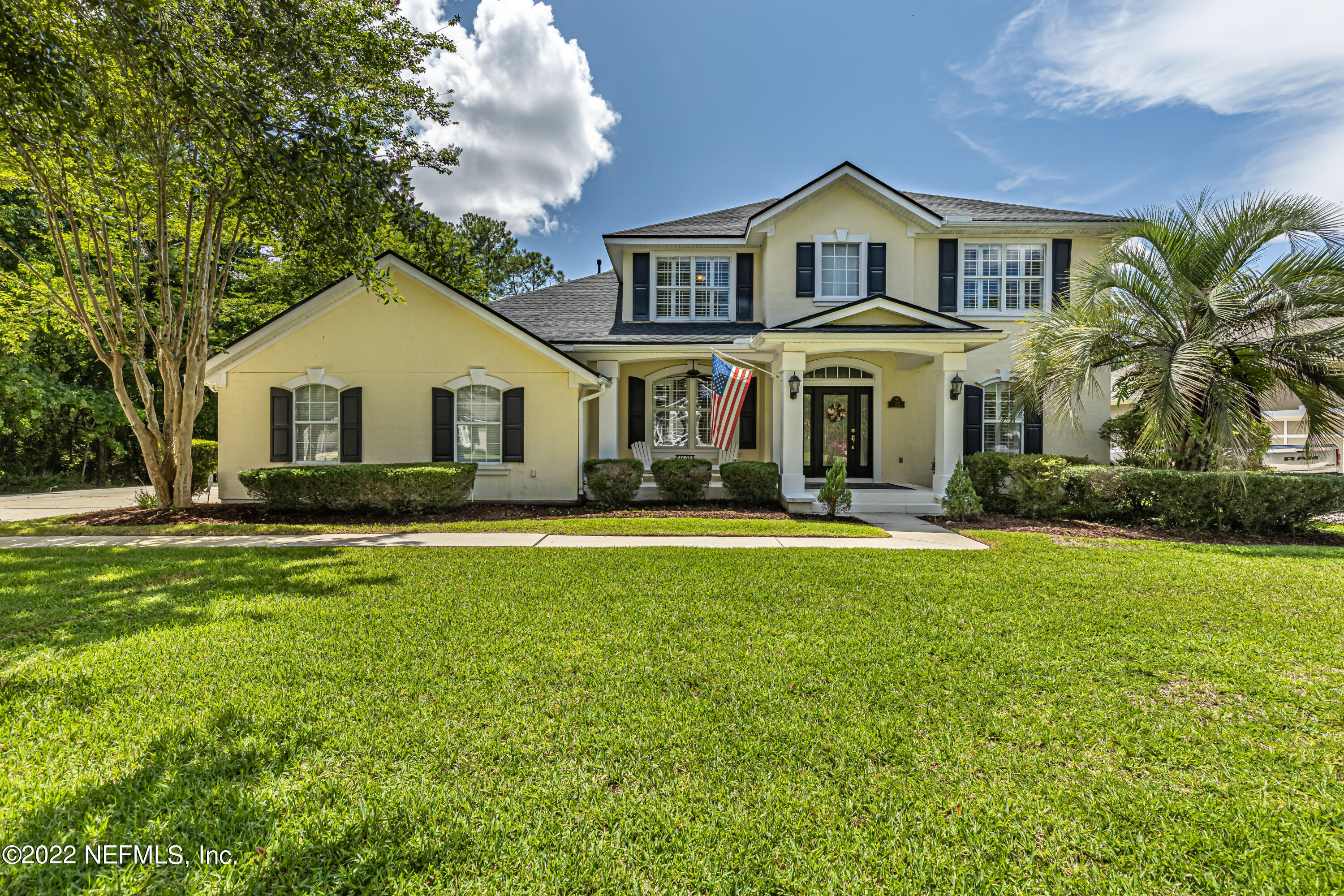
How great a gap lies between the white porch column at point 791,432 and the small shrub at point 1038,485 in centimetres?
418

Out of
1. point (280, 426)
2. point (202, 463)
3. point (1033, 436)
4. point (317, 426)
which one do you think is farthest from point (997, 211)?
point (202, 463)

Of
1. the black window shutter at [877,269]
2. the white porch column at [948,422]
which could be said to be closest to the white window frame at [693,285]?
the black window shutter at [877,269]

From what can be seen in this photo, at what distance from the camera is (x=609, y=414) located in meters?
12.6

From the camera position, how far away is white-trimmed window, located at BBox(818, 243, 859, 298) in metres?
13.4

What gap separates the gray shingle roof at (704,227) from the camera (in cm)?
1361

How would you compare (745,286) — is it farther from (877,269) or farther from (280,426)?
(280,426)

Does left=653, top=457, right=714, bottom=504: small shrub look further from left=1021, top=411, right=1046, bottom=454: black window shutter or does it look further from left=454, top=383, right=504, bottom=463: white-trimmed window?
left=1021, top=411, right=1046, bottom=454: black window shutter

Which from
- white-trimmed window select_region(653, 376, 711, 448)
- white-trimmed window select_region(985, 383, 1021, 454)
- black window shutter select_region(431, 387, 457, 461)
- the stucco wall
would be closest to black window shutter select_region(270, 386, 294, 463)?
the stucco wall

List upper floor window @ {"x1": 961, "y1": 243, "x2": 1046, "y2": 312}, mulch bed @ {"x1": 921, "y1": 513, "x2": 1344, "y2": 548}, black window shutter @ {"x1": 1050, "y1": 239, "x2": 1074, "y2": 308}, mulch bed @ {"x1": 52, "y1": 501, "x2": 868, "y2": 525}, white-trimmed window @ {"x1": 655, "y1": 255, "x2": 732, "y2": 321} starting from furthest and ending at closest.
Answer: white-trimmed window @ {"x1": 655, "y1": 255, "x2": 732, "y2": 321}, upper floor window @ {"x1": 961, "y1": 243, "x2": 1046, "y2": 312}, black window shutter @ {"x1": 1050, "y1": 239, "x2": 1074, "y2": 308}, mulch bed @ {"x1": 52, "y1": 501, "x2": 868, "y2": 525}, mulch bed @ {"x1": 921, "y1": 513, "x2": 1344, "y2": 548}

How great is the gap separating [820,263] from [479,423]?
353 inches

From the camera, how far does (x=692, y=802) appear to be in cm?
241

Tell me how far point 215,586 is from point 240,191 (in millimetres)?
7530

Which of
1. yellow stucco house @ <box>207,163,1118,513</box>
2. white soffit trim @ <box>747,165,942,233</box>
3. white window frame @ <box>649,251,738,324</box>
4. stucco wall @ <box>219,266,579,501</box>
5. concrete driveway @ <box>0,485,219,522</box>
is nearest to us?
concrete driveway @ <box>0,485,219,522</box>

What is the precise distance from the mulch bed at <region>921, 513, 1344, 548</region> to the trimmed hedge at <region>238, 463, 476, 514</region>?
9495 mm
